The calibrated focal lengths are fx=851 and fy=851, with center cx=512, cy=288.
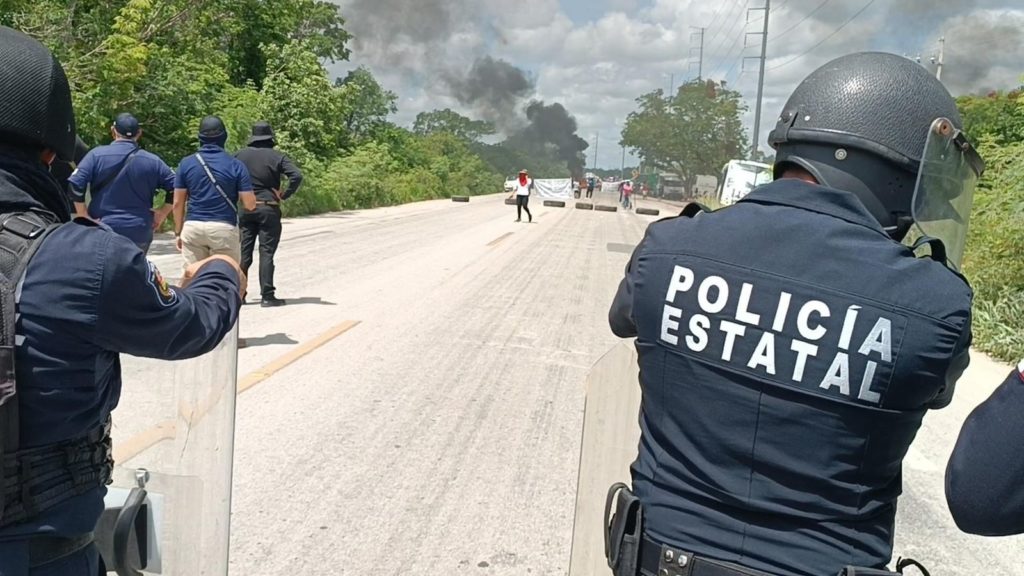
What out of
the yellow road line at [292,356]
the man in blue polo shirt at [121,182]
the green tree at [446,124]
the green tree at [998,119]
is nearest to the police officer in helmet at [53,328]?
the yellow road line at [292,356]

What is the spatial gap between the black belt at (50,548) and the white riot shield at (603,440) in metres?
1.26

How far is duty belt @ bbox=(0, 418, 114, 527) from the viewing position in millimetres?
1556

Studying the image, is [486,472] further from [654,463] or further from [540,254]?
[540,254]

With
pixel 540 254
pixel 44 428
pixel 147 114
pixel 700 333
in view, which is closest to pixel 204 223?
pixel 44 428

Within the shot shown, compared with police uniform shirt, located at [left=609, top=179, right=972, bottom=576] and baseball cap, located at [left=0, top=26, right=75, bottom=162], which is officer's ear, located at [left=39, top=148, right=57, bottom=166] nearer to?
baseball cap, located at [left=0, top=26, right=75, bottom=162]

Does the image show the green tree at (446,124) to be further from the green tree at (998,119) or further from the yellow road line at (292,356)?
the yellow road line at (292,356)

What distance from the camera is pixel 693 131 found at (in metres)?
69.5

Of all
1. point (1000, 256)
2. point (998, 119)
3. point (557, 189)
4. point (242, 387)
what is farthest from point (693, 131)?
point (242, 387)

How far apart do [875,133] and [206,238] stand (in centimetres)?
612

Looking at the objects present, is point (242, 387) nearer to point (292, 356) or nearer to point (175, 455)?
point (292, 356)

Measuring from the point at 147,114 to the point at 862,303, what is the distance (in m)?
19.6

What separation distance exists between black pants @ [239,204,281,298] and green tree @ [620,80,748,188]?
5507 cm

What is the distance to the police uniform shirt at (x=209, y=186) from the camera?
22.7ft

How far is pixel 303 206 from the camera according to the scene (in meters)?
25.6
